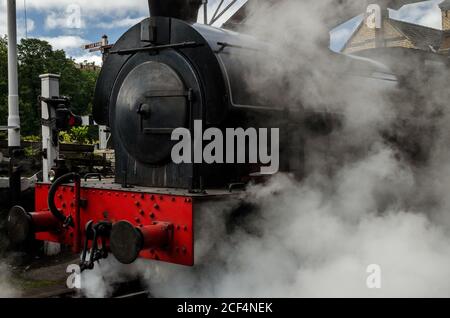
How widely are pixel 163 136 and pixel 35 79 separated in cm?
Answer: 3603

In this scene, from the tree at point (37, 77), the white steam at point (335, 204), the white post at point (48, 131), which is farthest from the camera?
the tree at point (37, 77)

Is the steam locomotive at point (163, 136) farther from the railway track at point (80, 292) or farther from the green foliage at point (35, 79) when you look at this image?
the green foliage at point (35, 79)

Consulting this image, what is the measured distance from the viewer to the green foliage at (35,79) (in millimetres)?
33750

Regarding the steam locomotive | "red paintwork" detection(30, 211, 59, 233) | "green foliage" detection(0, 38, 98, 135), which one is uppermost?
"green foliage" detection(0, 38, 98, 135)

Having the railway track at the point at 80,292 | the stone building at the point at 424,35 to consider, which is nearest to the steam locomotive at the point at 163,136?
the railway track at the point at 80,292

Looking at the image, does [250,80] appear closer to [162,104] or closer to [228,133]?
[228,133]

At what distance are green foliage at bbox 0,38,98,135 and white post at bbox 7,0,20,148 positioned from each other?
22.8 m

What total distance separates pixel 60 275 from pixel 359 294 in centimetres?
386

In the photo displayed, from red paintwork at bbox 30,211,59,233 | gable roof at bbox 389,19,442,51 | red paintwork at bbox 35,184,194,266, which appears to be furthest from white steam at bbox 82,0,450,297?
gable roof at bbox 389,19,442,51

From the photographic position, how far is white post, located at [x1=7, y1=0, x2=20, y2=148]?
321 inches

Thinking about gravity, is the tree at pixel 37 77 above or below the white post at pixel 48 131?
above

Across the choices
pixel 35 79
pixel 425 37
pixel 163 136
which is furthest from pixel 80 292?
pixel 35 79

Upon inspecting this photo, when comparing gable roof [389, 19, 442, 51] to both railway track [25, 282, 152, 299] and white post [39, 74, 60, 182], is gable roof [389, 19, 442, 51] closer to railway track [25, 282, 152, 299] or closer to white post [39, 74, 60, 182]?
white post [39, 74, 60, 182]

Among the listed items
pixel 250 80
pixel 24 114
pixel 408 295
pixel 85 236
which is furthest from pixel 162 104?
pixel 24 114
